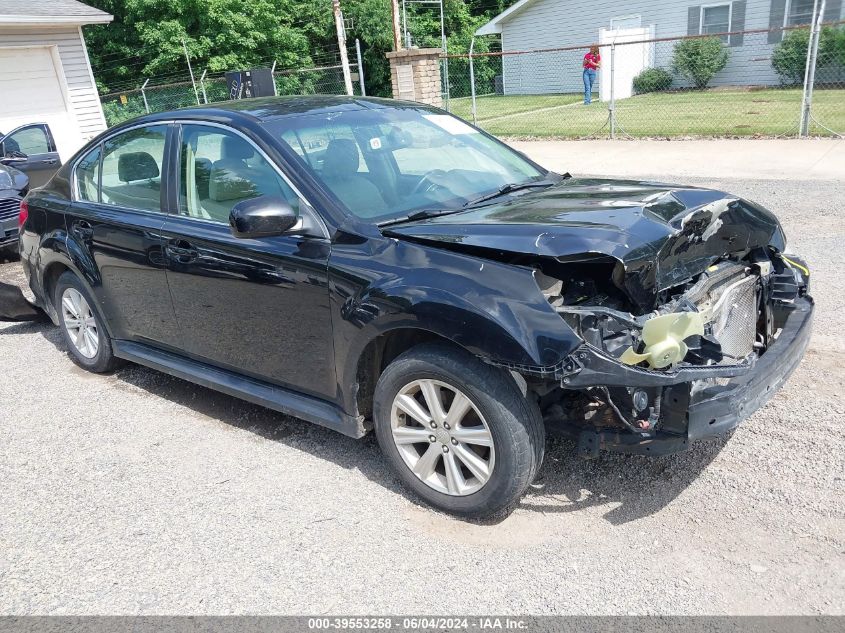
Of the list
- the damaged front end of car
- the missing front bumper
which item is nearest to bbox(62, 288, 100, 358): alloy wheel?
the damaged front end of car

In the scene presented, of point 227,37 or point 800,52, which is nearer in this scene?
point 800,52

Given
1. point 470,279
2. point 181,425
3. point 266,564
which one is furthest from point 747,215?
point 181,425

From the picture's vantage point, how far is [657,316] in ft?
9.56

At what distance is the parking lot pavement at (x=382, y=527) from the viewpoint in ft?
9.37

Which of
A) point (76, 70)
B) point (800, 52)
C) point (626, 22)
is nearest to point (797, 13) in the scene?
point (800, 52)

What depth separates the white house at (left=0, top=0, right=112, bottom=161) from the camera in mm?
16625

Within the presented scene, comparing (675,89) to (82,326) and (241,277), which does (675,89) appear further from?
(241,277)

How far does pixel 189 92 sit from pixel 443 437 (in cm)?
2559

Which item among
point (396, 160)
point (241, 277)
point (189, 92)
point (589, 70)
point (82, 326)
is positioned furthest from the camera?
point (189, 92)

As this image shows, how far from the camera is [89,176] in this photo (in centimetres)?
491

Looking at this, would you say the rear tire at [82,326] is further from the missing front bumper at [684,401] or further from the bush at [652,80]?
the bush at [652,80]

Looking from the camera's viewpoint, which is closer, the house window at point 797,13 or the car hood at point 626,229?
the car hood at point 626,229

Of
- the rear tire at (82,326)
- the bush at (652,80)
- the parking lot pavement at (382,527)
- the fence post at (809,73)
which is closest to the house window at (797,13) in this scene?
the bush at (652,80)

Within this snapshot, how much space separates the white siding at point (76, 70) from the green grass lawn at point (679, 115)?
9671mm
